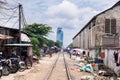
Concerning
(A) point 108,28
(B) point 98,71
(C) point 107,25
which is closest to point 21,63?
(B) point 98,71

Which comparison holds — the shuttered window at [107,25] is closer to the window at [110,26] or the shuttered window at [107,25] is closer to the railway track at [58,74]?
the window at [110,26]

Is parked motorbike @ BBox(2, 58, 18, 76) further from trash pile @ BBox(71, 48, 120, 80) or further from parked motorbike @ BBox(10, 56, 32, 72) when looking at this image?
trash pile @ BBox(71, 48, 120, 80)

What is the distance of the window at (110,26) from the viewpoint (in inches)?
1386

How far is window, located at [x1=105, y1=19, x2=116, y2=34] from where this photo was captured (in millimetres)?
35216

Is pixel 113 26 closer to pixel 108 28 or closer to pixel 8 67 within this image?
pixel 108 28

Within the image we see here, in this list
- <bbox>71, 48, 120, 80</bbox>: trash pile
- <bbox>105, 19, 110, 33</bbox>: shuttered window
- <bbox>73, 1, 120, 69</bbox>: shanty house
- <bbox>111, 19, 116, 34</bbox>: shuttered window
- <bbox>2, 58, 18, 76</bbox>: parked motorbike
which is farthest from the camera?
<bbox>105, 19, 110, 33</bbox>: shuttered window

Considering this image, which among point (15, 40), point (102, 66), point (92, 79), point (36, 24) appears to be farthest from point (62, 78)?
point (36, 24)

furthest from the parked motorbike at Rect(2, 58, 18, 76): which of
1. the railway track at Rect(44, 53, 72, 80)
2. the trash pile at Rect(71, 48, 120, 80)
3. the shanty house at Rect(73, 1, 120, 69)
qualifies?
the shanty house at Rect(73, 1, 120, 69)

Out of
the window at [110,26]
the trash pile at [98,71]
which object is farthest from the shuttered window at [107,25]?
the trash pile at [98,71]

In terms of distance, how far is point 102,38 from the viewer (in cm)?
3603

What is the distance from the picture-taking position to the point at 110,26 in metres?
35.5

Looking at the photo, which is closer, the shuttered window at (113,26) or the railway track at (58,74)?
the railway track at (58,74)

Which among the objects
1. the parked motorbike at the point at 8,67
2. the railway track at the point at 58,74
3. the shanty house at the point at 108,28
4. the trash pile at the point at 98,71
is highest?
the shanty house at the point at 108,28

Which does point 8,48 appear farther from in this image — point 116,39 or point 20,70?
point 116,39
